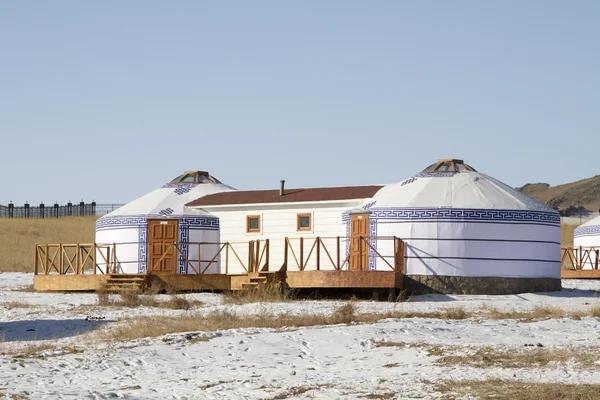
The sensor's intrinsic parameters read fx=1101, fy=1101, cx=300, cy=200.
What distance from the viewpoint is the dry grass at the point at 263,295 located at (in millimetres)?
25656

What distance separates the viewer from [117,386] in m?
12.7

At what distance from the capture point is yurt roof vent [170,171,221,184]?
3509cm

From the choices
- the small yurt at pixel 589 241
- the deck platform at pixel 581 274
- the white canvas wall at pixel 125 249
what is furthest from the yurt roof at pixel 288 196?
the small yurt at pixel 589 241

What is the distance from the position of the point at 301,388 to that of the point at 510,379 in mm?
2316

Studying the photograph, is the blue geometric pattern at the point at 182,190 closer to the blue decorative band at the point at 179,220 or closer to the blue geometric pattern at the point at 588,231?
the blue decorative band at the point at 179,220

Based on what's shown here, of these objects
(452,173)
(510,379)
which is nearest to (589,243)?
(452,173)

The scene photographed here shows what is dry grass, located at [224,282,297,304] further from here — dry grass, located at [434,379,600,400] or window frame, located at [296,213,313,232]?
dry grass, located at [434,379,600,400]

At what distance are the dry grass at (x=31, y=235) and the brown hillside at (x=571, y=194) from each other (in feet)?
149

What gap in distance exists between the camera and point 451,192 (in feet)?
95.2

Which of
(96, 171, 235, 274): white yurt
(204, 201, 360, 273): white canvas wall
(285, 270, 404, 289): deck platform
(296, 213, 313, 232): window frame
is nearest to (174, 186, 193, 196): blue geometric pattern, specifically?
(96, 171, 235, 274): white yurt

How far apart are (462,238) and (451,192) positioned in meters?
1.56

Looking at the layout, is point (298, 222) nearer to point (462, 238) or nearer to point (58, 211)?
point (462, 238)

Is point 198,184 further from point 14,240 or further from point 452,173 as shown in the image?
point 14,240

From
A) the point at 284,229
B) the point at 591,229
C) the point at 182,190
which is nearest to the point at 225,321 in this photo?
the point at 284,229
